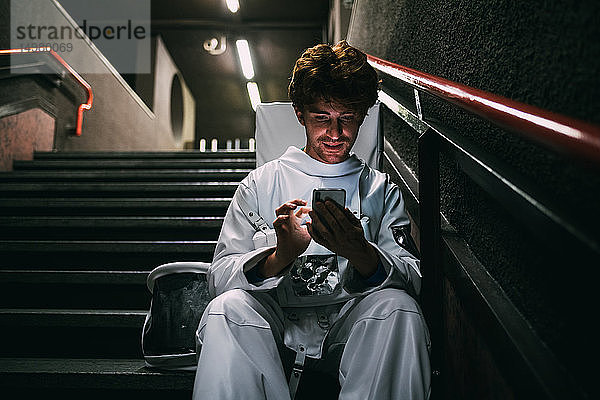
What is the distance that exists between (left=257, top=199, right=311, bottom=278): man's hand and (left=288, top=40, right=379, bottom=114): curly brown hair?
1.17 feet

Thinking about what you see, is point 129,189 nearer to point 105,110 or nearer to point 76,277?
point 76,277

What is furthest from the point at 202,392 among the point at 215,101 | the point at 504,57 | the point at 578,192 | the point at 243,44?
the point at 215,101

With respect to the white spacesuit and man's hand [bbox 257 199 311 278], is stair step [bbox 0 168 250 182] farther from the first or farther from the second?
man's hand [bbox 257 199 311 278]

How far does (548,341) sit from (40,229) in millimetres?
2453

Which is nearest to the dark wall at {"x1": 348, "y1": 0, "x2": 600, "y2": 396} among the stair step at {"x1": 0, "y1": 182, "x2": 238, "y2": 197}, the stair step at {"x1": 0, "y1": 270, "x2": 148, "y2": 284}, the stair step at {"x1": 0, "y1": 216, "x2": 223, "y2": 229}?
the stair step at {"x1": 0, "y1": 270, "x2": 148, "y2": 284}

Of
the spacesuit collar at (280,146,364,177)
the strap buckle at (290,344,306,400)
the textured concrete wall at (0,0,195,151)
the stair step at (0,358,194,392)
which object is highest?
the textured concrete wall at (0,0,195,151)

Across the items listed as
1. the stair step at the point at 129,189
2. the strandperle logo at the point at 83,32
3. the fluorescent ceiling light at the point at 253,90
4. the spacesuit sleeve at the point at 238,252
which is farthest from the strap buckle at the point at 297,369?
the fluorescent ceiling light at the point at 253,90

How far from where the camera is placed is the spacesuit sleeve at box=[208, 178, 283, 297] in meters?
1.22

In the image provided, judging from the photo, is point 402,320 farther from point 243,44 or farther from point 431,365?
point 243,44

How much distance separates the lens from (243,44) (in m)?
7.64

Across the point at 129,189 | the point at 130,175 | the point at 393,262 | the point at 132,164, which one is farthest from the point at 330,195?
the point at 132,164

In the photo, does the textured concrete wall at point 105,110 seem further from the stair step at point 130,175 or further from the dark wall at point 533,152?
the dark wall at point 533,152

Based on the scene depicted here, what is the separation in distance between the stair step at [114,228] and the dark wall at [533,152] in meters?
1.39

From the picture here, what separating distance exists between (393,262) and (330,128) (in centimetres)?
42
